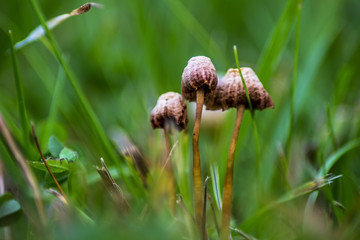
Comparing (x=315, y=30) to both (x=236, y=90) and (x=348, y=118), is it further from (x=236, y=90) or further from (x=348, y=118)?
(x=236, y=90)

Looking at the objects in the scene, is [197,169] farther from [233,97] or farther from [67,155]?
[67,155]

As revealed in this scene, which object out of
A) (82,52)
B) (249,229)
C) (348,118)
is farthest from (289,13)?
(82,52)

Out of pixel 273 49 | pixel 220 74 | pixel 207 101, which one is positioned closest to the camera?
pixel 207 101

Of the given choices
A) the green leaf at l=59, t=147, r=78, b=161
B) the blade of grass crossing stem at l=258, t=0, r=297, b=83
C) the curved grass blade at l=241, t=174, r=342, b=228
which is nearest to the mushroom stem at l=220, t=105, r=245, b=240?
the curved grass blade at l=241, t=174, r=342, b=228

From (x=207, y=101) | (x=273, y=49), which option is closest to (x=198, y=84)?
(x=207, y=101)

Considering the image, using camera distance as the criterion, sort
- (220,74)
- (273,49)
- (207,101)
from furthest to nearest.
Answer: (220,74), (273,49), (207,101)

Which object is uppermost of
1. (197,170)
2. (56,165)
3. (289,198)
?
(56,165)

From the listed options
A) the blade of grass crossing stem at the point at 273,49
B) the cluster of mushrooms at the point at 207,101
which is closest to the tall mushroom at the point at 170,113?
the cluster of mushrooms at the point at 207,101
